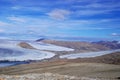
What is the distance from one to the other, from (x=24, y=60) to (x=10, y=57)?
9.65 feet

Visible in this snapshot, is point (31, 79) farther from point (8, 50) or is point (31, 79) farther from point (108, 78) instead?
point (8, 50)

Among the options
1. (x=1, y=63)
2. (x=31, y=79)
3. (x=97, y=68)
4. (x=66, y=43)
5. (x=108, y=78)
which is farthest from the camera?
(x=66, y=43)

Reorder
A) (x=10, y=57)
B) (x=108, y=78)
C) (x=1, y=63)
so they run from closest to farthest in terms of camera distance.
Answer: (x=108, y=78), (x=1, y=63), (x=10, y=57)

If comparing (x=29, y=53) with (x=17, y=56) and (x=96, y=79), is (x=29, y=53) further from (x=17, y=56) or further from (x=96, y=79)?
(x=96, y=79)

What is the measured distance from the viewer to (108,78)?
62.1 feet

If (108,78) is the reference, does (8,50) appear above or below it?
above

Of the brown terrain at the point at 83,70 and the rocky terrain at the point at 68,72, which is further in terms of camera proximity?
the brown terrain at the point at 83,70

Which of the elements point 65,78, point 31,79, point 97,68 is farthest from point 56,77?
point 97,68

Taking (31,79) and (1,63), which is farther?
(1,63)

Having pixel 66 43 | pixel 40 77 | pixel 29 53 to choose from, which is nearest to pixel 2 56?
pixel 29 53

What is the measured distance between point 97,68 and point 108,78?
588 cm

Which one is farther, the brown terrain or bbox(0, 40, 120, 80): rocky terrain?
the brown terrain

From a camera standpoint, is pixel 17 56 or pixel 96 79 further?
pixel 17 56

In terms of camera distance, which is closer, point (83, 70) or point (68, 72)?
point (68, 72)
